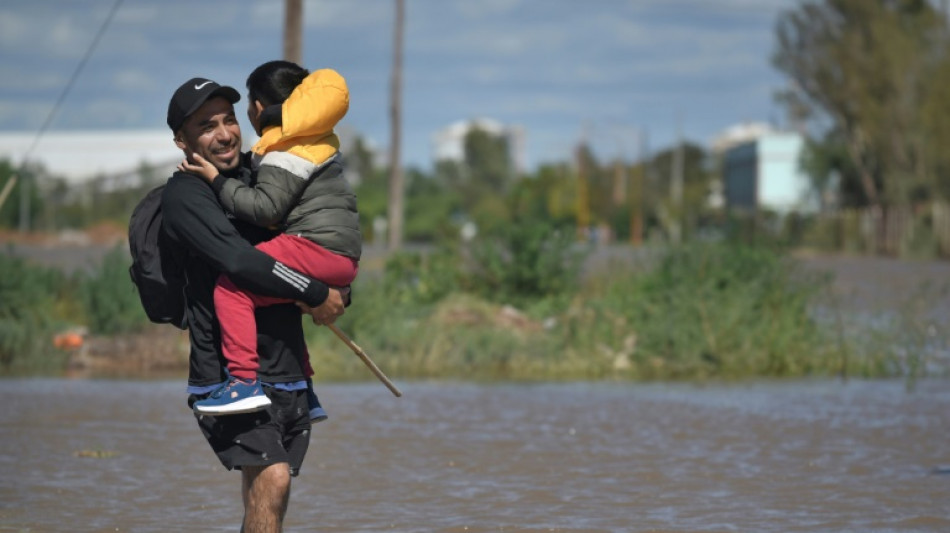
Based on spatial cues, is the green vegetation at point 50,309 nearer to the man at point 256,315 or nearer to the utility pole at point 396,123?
the man at point 256,315

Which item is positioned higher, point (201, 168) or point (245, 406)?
point (201, 168)

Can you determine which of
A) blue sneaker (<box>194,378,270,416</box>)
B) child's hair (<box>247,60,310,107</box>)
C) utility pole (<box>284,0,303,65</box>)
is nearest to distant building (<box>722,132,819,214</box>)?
utility pole (<box>284,0,303,65</box>)

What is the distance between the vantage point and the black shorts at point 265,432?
5039 millimetres

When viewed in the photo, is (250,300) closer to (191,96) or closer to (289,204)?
(289,204)

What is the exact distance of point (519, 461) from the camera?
9641mm

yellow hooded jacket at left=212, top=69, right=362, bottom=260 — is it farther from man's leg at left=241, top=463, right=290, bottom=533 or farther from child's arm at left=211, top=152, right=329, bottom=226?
man's leg at left=241, top=463, right=290, bottom=533

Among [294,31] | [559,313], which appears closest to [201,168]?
[559,313]

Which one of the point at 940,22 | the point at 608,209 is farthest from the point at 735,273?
the point at 608,209

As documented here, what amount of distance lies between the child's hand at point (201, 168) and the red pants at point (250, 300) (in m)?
0.26

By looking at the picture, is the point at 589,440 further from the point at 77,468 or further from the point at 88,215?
the point at 88,215

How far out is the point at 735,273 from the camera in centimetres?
1631

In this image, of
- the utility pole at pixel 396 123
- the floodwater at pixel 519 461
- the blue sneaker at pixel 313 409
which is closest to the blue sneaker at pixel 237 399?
the blue sneaker at pixel 313 409

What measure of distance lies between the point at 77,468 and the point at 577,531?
3.28 m

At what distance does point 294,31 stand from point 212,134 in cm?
1437
